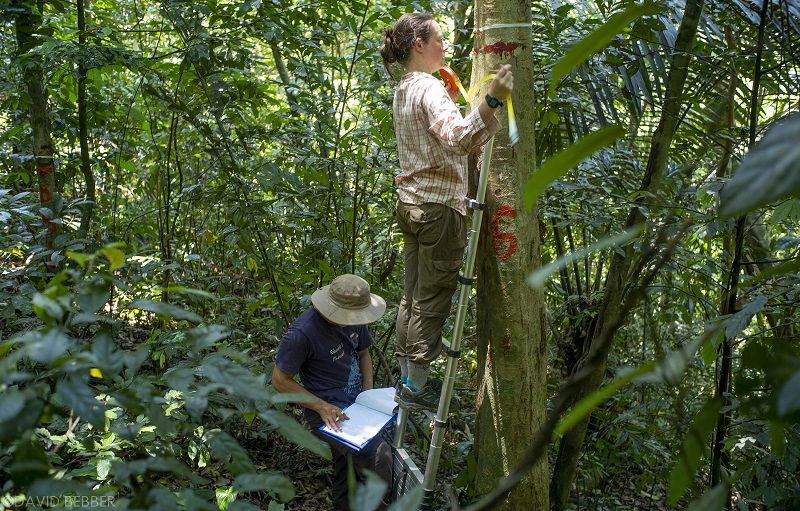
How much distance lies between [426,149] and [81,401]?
7.95 feet

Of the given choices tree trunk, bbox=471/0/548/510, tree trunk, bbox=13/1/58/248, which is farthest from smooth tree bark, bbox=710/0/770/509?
tree trunk, bbox=13/1/58/248

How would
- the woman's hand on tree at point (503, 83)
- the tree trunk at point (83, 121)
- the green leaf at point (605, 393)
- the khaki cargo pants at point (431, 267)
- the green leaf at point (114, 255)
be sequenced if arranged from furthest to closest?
the tree trunk at point (83, 121), the khaki cargo pants at point (431, 267), the woman's hand on tree at point (503, 83), the green leaf at point (114, 255), the green leaf at point (605, 393)

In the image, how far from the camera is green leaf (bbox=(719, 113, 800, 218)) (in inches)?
18.8

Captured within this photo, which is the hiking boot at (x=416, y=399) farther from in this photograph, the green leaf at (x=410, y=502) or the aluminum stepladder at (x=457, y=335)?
the green leaf at (x=410, y=502)

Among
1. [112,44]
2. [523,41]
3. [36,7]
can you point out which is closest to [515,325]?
[523,41]

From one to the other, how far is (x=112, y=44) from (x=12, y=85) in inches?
43.2

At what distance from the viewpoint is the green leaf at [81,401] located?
0.94m

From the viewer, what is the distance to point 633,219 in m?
3.43

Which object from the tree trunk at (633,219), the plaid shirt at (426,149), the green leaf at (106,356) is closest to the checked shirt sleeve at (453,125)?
the plaid shirt at (426,149)

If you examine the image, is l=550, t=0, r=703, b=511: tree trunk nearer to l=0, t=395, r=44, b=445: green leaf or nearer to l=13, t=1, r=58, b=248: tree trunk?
l=0, t=395, r=44, b=445: green leaf

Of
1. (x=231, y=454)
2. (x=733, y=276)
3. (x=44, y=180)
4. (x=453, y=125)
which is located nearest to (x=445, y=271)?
(x=453, y=125)

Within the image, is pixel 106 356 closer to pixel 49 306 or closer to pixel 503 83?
pixel 49 306

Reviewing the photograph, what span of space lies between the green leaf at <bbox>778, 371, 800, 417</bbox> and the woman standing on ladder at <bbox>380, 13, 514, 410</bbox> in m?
2.55

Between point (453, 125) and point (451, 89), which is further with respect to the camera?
point (451, 89)
